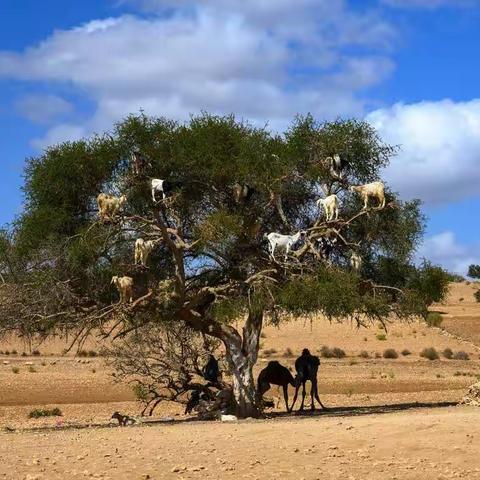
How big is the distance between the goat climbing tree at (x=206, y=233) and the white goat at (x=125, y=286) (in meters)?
0.30

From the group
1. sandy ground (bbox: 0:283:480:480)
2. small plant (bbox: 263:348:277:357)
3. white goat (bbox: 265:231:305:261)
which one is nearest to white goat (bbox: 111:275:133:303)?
sandy ground (bbox: 0:283:480:480)

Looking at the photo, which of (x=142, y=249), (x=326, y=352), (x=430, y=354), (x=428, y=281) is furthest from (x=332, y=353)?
(x=142, y=249)

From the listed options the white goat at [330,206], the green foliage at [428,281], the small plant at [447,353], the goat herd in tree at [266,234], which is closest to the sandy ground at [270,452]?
the goat herd in tree at [266,234]

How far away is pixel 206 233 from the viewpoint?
20719mm

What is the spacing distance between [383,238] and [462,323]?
60.1 meters

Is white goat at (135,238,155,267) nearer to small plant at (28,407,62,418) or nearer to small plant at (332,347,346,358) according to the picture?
small plant at (28,407,62,418)

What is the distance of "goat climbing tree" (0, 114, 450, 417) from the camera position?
21.2 meters

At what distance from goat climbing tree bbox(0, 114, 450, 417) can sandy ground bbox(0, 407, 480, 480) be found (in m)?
4.05

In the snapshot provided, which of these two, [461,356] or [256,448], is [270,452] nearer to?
[256,448]

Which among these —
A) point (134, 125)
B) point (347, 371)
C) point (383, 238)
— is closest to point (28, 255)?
point (134, 125)

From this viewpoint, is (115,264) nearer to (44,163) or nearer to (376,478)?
(44,163)

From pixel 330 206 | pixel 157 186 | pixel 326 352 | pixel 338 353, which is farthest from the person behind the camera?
pixel 326 352

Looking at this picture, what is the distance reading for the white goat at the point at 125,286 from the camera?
797 inches

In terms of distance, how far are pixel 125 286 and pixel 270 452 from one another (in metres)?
6.24
